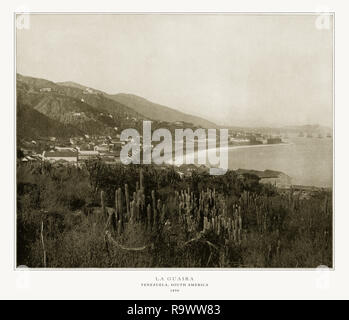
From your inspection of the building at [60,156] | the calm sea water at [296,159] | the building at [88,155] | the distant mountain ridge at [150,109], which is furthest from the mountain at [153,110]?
the building at [60,156]

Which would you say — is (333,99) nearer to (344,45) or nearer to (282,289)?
(344,45)

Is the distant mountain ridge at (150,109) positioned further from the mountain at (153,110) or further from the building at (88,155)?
the building at (88,155)

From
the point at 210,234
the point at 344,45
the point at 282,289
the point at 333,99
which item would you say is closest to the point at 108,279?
the point at 210,234

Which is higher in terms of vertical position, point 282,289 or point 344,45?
point 344,45

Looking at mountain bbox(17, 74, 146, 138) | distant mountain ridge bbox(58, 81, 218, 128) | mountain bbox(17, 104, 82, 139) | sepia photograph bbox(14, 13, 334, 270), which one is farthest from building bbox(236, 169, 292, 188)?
mountain bbox(17, 104, 82, 139)

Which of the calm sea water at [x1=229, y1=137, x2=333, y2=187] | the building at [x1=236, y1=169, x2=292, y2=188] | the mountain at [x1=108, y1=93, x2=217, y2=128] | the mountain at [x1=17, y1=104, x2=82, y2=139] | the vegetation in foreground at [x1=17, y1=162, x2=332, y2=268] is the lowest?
the vegetation in foreground at [x1=17, y1=162, x2=332, y2=268]

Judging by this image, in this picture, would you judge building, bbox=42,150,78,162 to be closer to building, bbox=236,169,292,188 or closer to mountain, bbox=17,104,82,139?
mountain, bbox=17,104,82,139
